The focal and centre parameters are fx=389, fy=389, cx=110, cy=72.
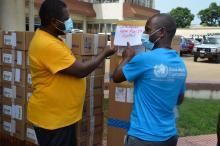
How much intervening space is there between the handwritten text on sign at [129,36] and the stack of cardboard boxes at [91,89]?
59cm

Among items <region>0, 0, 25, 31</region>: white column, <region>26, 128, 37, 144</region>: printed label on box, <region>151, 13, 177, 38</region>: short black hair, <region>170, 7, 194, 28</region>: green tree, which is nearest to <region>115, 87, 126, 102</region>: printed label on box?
<region>26, 128, 37, 144</region>: printed label on box

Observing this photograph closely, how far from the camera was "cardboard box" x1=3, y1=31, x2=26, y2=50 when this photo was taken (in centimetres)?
477

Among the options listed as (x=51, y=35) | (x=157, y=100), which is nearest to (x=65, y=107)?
(x=51, y=35)

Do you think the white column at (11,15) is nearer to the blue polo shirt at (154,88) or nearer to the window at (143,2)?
the blue polo shirt at (154,88)

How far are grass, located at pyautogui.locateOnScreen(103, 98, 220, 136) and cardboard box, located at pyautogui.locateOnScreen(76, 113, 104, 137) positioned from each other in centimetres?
175

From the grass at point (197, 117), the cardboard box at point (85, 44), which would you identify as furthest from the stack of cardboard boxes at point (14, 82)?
the grass at point (197, 117)

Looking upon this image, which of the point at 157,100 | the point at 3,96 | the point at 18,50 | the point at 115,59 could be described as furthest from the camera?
the point at 3,96

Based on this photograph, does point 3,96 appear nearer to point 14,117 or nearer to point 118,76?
point 14,117

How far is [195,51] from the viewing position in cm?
2636

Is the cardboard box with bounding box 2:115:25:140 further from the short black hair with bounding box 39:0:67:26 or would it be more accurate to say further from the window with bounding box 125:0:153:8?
the window with bounding box 125:0:153:8

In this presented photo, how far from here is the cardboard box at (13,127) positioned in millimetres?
4961

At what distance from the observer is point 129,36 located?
11.9 feet

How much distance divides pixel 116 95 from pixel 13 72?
1533mm

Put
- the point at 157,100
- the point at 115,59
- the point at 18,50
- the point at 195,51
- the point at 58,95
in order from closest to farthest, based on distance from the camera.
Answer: the point at 157,100, the point at 58,95, the point at 115,59, the point at 18,50, the point at 195,51
